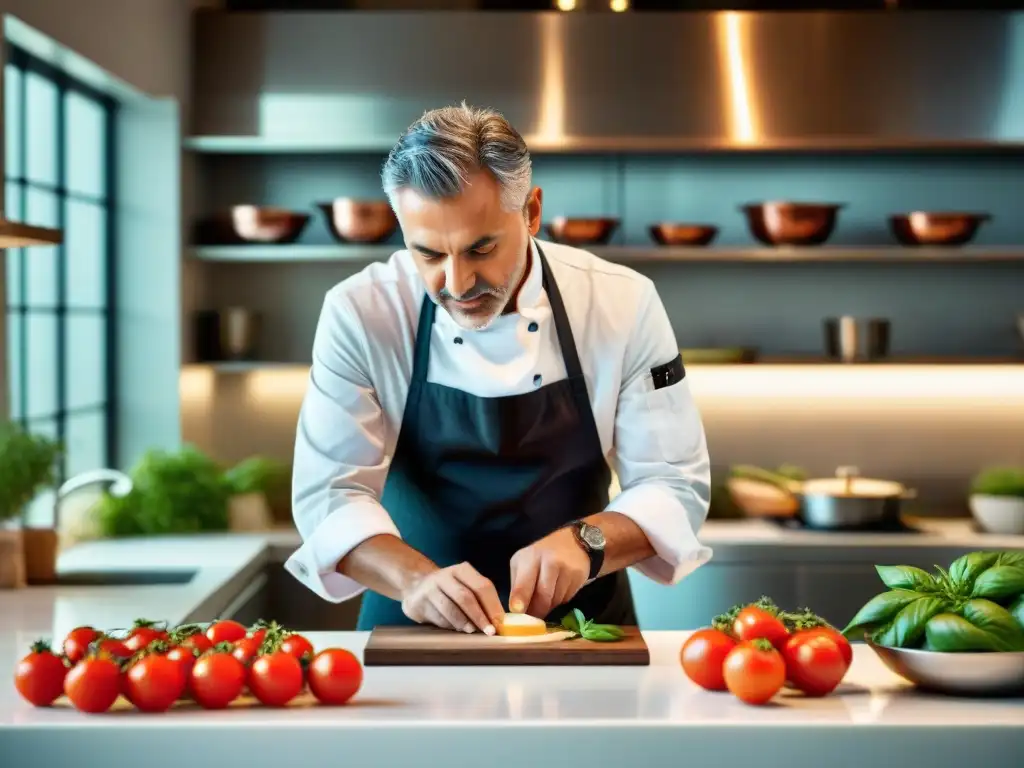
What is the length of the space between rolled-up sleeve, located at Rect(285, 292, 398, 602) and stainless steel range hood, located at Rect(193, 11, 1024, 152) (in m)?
2.16

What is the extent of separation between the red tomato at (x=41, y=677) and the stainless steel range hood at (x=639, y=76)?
9.96 feet

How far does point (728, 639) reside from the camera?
195cm

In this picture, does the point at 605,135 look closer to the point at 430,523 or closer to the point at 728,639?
the point at 430,523

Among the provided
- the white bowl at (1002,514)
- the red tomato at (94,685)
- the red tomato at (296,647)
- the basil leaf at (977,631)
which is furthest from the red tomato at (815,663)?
the white bowl at (1002,514)

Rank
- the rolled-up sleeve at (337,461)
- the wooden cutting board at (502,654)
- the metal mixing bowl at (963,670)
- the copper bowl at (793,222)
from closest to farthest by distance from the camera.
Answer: the metal mixing bowl at (963,670) < the wooden cutting board at (502,654) < the rolled-up sleeve at (337,461) < the copper bowl at (793,222)

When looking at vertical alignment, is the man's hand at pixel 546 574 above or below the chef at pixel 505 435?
below

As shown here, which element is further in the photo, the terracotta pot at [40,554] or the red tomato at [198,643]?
the terracotta pot at [40,554]

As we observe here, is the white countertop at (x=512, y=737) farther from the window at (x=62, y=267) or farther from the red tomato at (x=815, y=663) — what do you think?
the window at (x=62, y=267)

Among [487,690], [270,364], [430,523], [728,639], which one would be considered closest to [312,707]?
[487,690]

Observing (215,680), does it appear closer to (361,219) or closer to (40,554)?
(40,554)

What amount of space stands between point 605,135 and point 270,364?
4.46 feet

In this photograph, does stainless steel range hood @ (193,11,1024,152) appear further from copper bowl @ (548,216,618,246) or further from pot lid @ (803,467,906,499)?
pot lid @ (803,467,906,499)

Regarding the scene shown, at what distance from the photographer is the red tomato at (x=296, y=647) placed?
6.26 feet

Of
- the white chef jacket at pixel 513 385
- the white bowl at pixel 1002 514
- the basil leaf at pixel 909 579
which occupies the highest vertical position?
the white chef jacket at pixel 513 385
